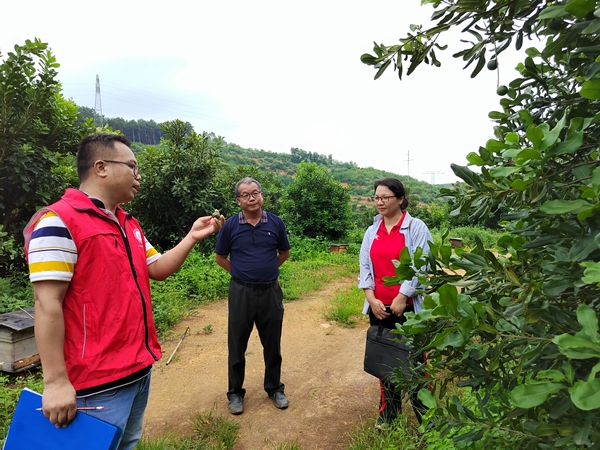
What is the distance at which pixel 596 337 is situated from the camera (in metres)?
0.57

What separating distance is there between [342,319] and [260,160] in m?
43.7

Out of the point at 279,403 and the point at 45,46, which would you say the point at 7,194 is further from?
the point at 279,403

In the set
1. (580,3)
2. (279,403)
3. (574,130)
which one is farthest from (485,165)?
(279,403)

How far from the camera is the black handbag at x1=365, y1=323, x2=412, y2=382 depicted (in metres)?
2.56

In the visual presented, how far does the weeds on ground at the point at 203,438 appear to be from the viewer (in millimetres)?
2596

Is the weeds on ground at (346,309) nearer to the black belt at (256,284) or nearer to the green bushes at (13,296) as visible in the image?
the black belt at (256,284)

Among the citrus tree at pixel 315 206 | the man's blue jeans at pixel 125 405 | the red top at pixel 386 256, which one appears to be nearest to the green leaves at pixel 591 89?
the man's blue jeans at pixel 125 405

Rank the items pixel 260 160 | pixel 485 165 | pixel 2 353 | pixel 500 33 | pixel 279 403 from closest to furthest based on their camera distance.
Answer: pixel 485 165 < pixel 500 33 < pixel 279 403 < pixel 2 353 < pixel 260 160

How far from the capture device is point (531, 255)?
38.5 inches

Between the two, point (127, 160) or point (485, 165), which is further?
point (127, 160)

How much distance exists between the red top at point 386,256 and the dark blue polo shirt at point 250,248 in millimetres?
827

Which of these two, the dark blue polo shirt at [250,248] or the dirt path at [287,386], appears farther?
the dark blue polo shirt at [250,248]

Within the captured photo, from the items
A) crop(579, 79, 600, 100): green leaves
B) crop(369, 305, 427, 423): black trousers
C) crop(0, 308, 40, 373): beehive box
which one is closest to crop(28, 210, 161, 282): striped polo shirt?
crop(579, 79, 600, 100): green leaves

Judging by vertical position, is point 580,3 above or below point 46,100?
below
